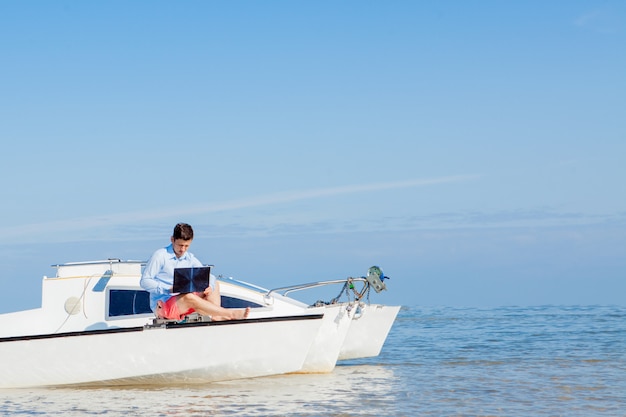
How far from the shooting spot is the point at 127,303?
13805 mm

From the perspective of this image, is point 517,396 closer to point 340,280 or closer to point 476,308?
point 340,280

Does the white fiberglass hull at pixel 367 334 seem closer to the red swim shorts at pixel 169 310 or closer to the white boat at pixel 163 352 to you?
the white boat at pixel 163 352

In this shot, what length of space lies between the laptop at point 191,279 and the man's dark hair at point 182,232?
403 millimetres

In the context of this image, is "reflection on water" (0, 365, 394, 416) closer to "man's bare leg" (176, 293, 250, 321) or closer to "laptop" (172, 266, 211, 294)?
"man's bare leg" (176, 293, 250, 321)

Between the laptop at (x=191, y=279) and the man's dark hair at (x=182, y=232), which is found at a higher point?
the man's dark hair at (x=182, y=232)

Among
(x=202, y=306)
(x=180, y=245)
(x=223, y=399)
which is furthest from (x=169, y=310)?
(x=223, y=399)

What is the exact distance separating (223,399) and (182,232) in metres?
2.14

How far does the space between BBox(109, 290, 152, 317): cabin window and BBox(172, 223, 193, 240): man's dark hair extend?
2012mm

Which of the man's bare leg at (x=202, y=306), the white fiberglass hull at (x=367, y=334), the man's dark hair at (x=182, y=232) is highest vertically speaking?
the man's dark hair at (x=182, y=232)

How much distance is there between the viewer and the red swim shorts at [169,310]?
12.5 metres

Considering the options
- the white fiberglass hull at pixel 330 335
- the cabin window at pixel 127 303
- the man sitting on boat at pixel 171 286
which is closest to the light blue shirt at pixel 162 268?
the man sitting on boat at pixel 171 286

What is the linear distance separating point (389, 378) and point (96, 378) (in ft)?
14.1

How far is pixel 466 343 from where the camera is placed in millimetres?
19438

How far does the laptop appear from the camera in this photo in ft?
39.7
